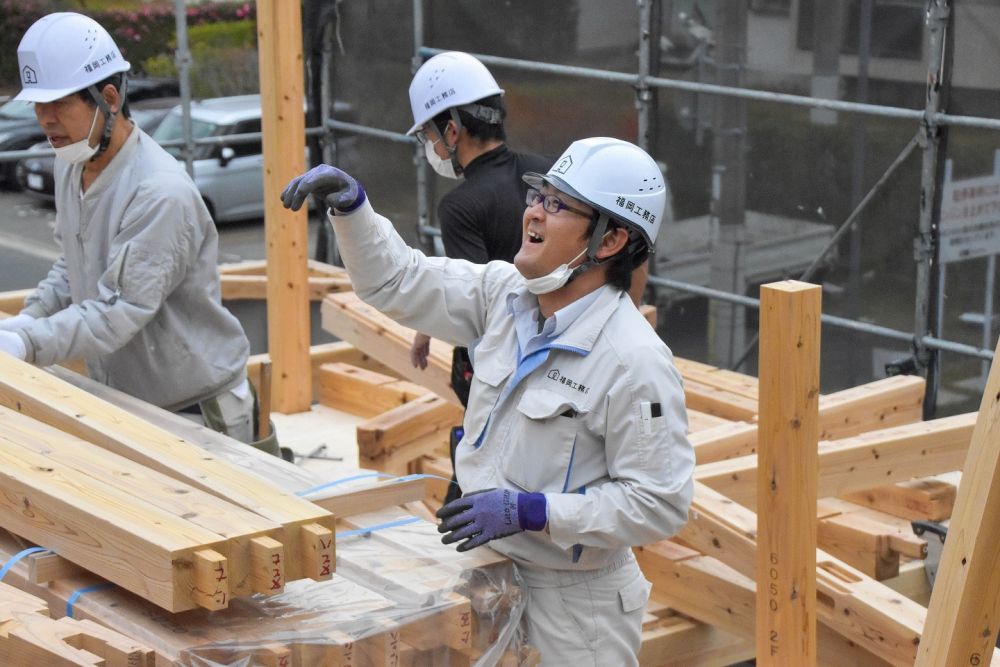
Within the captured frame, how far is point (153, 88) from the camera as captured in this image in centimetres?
1048

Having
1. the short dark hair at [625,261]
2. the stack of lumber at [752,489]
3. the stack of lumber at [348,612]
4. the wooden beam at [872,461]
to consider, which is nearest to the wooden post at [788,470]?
the stack of lumber at [752,489]

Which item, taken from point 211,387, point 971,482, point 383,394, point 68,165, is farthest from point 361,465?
point 971,482

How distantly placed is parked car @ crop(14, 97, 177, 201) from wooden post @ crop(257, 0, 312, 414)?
3.47 meters

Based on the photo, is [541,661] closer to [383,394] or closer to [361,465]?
[361,465]

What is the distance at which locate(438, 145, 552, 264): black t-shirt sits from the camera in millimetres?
4609

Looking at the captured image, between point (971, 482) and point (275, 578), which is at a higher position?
point (971, 482)

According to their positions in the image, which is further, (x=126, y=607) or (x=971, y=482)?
(x=126, y=607)

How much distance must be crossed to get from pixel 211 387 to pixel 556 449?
5.70 ft

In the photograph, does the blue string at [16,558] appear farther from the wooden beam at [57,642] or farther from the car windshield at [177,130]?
the car windshield at [177,130]

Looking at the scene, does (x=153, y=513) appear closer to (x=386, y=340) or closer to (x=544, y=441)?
(x=544, y=441)

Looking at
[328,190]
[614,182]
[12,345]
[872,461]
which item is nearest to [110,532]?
[328,190]

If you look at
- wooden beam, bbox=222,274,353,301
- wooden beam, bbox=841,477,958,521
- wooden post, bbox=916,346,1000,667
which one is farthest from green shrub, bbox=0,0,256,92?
wooden post, bbox=916,346,1000,667

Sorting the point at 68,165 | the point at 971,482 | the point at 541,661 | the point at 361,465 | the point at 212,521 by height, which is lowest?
the point at 361,465

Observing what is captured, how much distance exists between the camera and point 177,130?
412 inches
